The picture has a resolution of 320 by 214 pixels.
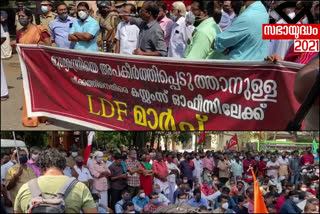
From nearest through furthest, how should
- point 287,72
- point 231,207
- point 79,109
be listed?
point 287,72, point 231,207, point 79,109

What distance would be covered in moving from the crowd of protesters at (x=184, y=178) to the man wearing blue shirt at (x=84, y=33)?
160cm

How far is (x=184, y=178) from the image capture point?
6.44 metres

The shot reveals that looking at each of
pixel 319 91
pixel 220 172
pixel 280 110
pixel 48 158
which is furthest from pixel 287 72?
pixel 319 91

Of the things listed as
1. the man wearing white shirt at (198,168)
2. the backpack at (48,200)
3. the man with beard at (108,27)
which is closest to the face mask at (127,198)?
the man wearing white shirt at (198,168)

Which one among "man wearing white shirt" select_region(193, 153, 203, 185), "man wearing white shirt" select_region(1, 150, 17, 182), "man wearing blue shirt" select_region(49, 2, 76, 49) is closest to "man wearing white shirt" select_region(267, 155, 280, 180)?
"man wearing white shirt" select_region(193, 153, 203, 185)

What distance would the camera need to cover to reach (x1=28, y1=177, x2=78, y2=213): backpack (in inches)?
137

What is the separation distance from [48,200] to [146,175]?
3.42 meters

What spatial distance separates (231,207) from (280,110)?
1176 millimetres

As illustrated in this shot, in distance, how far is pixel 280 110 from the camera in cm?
612

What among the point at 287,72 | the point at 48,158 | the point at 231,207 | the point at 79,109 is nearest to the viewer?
the point at 48,158

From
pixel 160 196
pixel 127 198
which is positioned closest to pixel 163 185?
pixel 160 196

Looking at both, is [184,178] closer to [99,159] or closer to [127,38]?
[99,159]

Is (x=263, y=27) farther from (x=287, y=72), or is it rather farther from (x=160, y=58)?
(x=160, y=58)

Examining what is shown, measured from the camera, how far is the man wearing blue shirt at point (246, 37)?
6152mm
